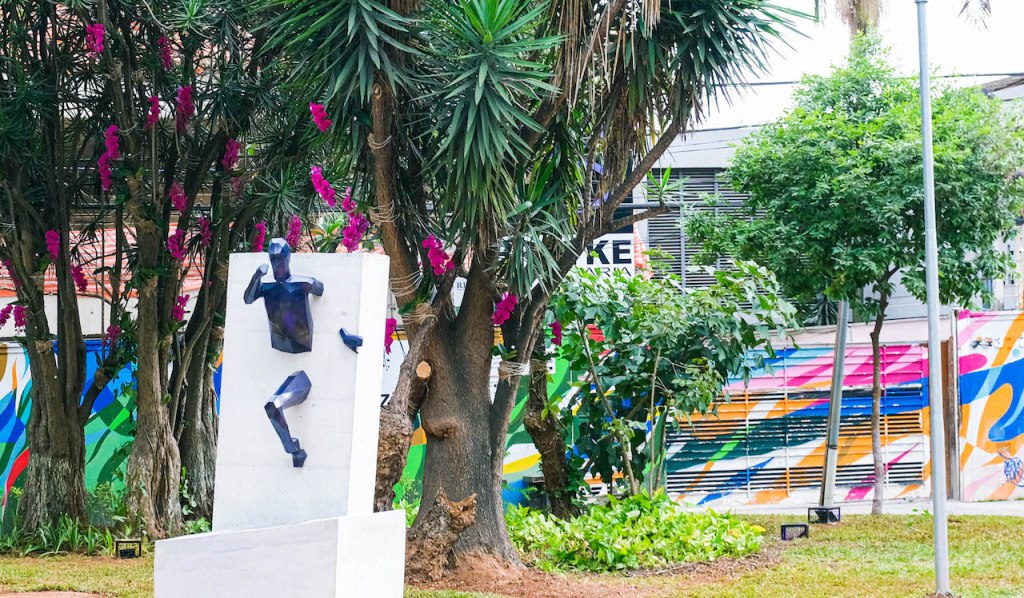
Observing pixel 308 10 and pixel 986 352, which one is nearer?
pixel 308 10

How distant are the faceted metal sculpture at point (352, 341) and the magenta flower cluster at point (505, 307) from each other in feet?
8.52

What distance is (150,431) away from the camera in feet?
34.0

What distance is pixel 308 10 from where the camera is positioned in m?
7.22

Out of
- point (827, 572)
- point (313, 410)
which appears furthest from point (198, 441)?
point (827, 572)

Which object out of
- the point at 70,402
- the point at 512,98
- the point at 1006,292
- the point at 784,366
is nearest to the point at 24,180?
the point at 70,402

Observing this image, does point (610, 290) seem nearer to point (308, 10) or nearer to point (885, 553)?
point (885, 553)

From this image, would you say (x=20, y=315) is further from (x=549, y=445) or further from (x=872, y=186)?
(x=872, y=186)

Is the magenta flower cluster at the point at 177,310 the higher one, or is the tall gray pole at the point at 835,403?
the magenta flower cluster at the point at 177,310

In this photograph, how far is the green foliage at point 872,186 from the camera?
34.0 ft

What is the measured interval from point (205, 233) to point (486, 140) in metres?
4.57

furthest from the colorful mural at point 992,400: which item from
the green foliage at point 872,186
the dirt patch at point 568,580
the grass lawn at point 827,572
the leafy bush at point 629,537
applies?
the dirt patch at point 568,580

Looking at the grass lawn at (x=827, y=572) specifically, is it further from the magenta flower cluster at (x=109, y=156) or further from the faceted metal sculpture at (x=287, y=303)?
the magenta flower cluster at (x=109, y=156)

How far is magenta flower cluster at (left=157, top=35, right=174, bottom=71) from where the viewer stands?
377 inches

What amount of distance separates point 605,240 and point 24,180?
838 cm
